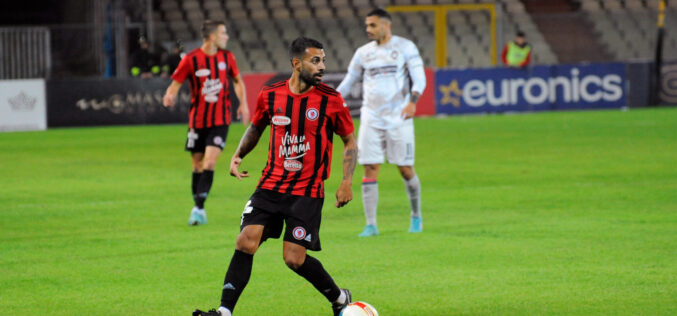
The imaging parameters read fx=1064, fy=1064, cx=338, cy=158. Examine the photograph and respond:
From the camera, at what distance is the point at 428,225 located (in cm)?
990

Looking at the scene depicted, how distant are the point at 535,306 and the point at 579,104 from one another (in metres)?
21.8

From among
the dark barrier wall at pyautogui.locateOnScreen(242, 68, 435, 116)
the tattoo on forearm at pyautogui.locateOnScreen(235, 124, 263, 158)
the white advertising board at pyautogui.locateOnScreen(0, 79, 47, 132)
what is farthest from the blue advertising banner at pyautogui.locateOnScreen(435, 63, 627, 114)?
the tattoo on forearm at pyautogui.locateOnScreen(235, 124, 263, 158)

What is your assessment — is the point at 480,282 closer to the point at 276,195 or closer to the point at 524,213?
the point at 276,195

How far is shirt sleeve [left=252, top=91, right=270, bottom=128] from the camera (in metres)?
6.02

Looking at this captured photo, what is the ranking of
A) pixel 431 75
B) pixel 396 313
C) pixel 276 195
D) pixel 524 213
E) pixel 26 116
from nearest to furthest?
pixel 276 195, pixel 396 313, pixel 524 213, pixel 26 116, pixel 431 75

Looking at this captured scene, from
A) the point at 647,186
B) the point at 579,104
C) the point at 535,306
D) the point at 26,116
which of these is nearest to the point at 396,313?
the point at 535,306

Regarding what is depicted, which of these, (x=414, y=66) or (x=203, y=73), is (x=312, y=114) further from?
(x=203, y=73)

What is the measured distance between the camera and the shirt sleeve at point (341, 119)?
5.97m

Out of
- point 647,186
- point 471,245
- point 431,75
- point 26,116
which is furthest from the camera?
point 431,75

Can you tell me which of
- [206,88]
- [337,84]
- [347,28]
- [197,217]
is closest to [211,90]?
[206,88]

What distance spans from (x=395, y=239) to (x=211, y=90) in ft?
9.06

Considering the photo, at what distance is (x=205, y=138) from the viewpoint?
10.8 metres

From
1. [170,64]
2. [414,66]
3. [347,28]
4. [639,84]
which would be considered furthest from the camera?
[347,28]

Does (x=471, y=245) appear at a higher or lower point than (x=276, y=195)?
lower
